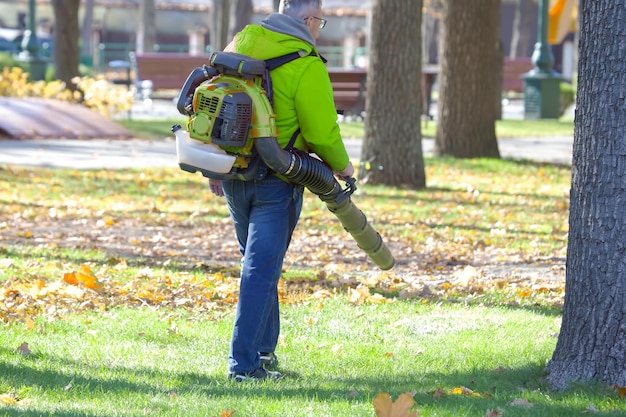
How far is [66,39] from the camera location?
23297mm

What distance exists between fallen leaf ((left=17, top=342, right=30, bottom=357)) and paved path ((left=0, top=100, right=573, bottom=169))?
9.96 metres

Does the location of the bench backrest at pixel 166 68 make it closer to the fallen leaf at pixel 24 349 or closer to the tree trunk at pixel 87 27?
the tree trunk at pixel 87 27

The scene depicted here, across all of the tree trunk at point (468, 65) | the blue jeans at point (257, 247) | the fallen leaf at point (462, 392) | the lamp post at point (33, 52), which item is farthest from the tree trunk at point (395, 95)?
the lamp post at point (33, 52)

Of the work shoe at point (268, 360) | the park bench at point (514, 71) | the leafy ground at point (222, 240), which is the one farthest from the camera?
the park bench at point (514, 71)

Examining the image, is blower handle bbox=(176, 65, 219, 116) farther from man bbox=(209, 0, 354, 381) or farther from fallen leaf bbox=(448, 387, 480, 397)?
fallen leaf bbox=(448, 387, 480, 397)

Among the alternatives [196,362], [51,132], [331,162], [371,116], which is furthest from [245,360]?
[51,132]

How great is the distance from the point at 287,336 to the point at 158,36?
55939mm

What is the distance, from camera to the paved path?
1567 centimetres

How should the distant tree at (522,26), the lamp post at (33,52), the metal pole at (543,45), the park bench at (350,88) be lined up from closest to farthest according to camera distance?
1. the park bench at (350,88)
2. the metal pole at (543,45)
3. the lamp post at (33,52)
4. the distant tree at (522,26)

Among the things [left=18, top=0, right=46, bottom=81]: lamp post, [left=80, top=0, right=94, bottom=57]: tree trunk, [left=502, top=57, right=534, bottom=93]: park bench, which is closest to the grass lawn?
[left=18, top=0, right=46, bottom=81]: lamp post

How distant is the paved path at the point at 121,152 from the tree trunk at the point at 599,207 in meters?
11.2

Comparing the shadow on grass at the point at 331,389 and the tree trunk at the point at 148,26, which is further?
the tree trunk at the point at 148,26

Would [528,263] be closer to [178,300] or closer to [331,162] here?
[178,300]

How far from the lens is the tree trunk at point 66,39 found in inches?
917
